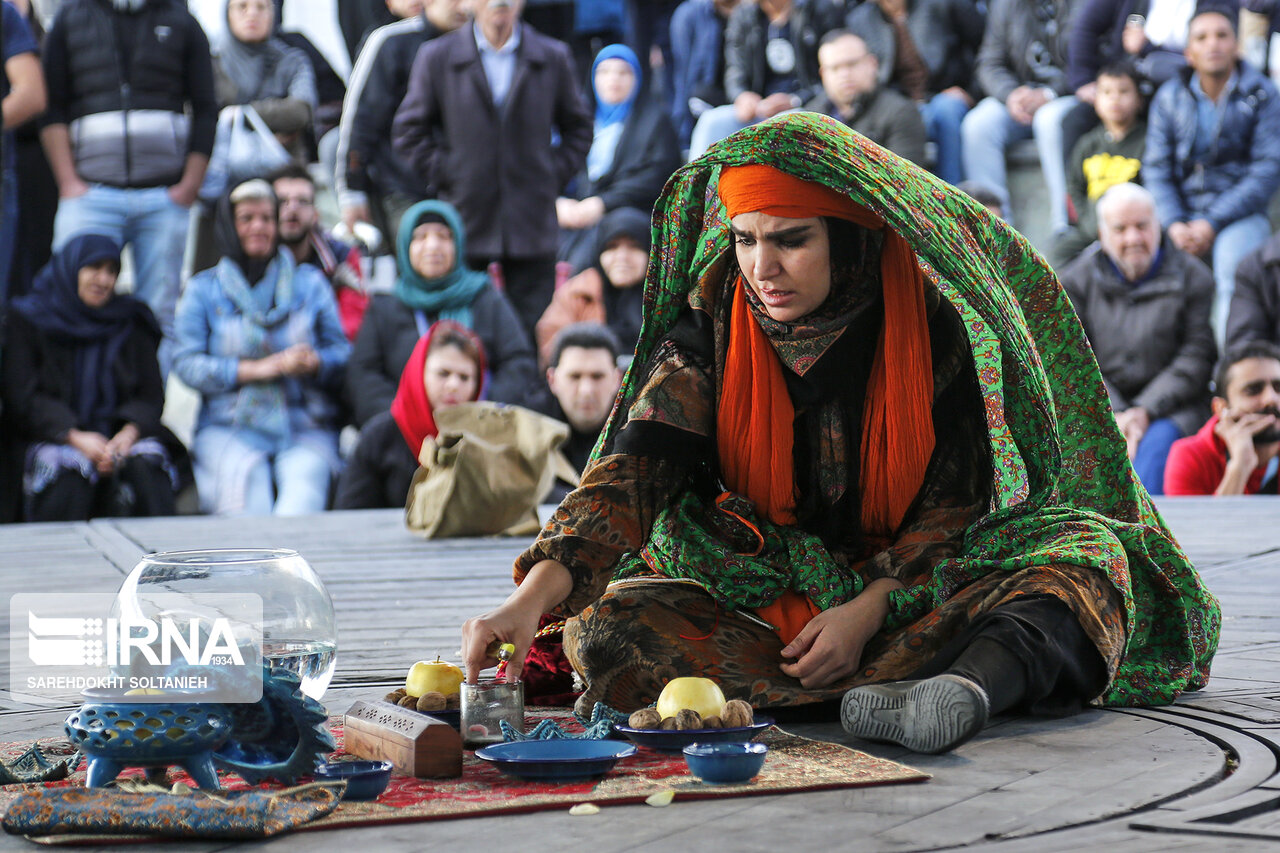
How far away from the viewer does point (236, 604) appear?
Result: 1.74m

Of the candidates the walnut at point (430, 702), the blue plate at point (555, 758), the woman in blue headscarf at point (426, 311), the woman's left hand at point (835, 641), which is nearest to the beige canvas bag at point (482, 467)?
the woman in blue headscarf at point (426, 311)

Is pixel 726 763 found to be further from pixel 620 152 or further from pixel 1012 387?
pixel 620 152

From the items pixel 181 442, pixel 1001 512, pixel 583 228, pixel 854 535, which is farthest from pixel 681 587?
pixel 583 228

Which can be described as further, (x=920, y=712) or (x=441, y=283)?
(x=441, y=283)

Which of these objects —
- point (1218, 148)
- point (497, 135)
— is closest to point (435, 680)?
point (497, 135)

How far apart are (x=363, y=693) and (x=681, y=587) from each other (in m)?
0.54

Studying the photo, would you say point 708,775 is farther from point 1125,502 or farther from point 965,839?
point 1125,502

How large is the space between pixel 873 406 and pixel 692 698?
0.62 m

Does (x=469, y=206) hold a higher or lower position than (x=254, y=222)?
higher

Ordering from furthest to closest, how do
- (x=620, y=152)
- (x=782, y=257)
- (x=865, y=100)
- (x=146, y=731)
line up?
(x=620, y=152) < (x=865, y=100) < (x=782, y=257) < (x=146, y=731)

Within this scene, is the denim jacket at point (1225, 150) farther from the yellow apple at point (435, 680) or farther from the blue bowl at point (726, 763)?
the blue bowl at point (726, 763)

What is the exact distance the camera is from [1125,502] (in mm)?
2404

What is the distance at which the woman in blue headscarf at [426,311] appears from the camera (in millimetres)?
6164

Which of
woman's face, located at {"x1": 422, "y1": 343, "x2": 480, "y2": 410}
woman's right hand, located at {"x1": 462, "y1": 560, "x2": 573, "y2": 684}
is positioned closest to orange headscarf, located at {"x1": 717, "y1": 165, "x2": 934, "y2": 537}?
woman's right hand, located at {"x1": 462, "y1": 560, "x2": 573, "y2": 684}
